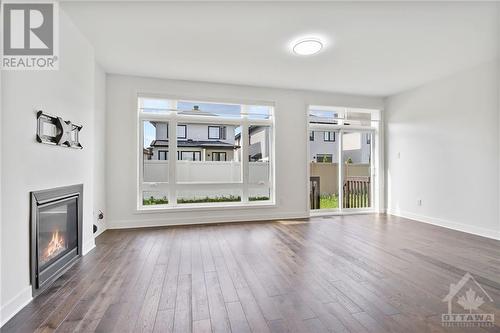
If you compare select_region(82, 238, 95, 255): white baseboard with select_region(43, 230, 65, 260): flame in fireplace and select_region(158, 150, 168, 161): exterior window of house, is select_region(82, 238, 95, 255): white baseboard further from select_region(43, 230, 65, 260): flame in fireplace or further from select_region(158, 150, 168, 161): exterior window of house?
select_region(158, 150, 168, 161): exterior window of house

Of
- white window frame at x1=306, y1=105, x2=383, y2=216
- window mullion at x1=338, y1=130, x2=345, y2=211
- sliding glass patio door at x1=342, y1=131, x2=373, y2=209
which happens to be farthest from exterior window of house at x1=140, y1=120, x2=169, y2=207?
sliding glass patio door at x1=342, y1=131, x2=373, y2=209

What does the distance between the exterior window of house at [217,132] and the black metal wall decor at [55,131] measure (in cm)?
245

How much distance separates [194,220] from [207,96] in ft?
8.02

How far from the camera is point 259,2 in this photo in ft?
7.91

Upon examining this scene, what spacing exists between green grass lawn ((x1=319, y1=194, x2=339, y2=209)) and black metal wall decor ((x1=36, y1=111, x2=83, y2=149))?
15.7 feet

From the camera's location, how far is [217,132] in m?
4.99

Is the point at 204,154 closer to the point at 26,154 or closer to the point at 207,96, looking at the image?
the point at 207,96

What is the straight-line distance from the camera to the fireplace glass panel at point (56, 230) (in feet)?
7.31

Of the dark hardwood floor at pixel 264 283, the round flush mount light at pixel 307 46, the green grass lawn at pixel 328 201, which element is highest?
the round flush mount light at pixel 307 46

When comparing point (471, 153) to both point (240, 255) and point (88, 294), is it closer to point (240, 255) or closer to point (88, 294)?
point (240, 255)

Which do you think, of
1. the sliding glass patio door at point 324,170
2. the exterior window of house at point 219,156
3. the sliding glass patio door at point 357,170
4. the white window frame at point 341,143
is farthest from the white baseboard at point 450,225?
the exterior window of house at point 219,156

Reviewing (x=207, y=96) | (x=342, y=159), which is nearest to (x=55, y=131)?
(x=207, y=96)

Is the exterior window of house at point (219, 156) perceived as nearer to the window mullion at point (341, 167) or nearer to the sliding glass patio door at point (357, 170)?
the window mullion at point (341, 167)

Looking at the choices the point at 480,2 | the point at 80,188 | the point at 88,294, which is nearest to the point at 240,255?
the point at 88,294
